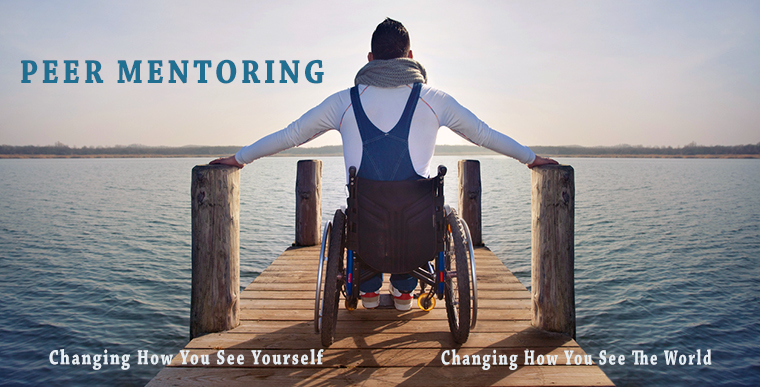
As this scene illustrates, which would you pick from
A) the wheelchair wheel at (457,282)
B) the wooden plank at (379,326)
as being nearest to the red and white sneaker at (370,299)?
the wooden plank at (379,326)

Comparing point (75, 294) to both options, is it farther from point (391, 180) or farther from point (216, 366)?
point (391, 180)

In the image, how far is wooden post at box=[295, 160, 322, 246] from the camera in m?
5.39

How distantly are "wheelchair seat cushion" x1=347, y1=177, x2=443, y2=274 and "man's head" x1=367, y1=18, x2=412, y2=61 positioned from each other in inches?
27.6

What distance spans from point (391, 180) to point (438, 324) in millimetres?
1166

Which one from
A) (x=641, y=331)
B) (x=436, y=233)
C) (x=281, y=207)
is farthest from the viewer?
(x=281, y=207)

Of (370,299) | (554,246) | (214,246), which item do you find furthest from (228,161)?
(554,246)

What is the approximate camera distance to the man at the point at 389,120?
7.19ft

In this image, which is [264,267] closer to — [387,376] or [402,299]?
[402,299]

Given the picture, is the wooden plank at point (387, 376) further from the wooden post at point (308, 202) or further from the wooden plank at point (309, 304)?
the wooden post at point (308, 202)

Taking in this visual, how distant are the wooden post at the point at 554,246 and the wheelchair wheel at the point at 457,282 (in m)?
0.53

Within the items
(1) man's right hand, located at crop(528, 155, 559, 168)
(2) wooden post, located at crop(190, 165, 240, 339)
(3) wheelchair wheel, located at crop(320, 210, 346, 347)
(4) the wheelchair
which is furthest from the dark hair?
(2) wooden post, located at crop(190, 165, 240, 339)

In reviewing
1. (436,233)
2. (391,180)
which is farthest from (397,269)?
(391,180)

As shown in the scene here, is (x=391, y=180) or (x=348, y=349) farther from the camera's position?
(x=348, y=349)

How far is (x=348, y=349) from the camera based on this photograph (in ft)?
8.00
